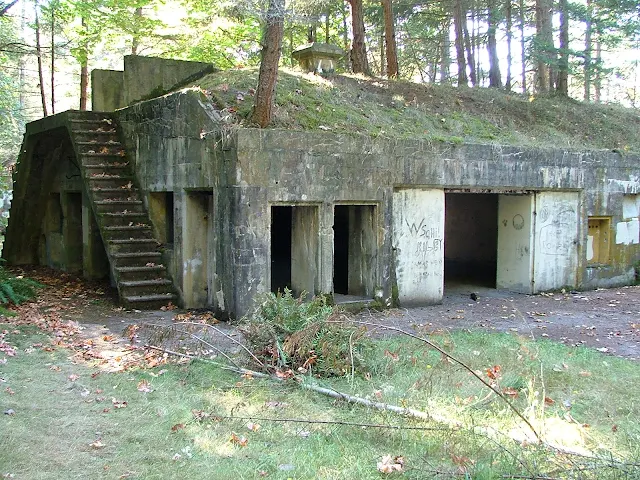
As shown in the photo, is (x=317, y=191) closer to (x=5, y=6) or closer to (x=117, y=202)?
(x=117, y=202)

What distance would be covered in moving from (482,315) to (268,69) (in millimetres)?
5667

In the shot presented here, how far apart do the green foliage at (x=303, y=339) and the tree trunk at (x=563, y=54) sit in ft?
50.4

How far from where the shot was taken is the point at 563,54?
1967 cm

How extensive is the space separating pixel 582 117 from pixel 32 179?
14456mm

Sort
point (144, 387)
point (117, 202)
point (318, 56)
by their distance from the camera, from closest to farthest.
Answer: point (144, 387) → point (117, 202) → point (318, 56)

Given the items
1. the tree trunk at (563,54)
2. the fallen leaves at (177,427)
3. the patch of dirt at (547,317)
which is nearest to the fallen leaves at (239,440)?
the fallen leaves at (177,427)

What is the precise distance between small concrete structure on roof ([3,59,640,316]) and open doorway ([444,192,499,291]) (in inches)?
94.5

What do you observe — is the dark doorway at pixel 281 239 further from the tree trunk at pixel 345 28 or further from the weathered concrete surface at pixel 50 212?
the tree trunk at pixel 345 28

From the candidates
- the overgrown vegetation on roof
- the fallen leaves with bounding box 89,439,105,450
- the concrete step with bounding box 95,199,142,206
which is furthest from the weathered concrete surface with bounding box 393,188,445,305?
the fallen leaves with bounding box 89,439,105,450

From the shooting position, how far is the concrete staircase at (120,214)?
448 inches

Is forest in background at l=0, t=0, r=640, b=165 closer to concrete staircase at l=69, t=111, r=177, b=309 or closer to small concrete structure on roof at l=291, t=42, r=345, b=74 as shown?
small concrete structure on roof at l=291, t=42, r=345, b=74

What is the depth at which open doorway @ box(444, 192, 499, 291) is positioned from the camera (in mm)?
18906

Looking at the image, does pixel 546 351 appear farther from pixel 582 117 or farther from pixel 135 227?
pixel 582 117

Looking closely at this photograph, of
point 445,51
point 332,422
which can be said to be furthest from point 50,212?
point 445,51
